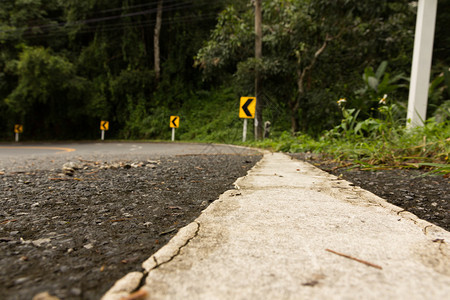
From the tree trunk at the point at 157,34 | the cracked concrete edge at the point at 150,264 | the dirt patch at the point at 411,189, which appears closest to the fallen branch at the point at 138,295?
the cracked concrete edge at the point at 150,264

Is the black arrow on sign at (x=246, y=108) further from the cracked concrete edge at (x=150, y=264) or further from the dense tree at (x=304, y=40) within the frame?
the cracked concrete edge at (x=150, y=264)

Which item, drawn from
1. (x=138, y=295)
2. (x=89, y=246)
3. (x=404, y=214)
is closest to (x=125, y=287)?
(x=138, y=295)

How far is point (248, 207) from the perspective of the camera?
122cm

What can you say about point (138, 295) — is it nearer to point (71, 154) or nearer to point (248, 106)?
point (71, 154)

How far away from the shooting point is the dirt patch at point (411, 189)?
1.33 m

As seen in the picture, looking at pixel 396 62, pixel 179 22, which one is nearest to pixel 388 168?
pixel 396 62

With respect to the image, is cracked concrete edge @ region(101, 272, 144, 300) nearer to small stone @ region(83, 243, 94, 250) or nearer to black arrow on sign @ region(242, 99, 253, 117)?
small stone @ region(83, 243, 94, 250)

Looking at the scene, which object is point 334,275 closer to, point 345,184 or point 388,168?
point 345,184

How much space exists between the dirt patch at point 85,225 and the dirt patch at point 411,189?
1.03m

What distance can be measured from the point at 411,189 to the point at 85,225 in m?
1.94

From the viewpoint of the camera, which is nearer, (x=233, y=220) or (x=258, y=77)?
(x=233, y=220)

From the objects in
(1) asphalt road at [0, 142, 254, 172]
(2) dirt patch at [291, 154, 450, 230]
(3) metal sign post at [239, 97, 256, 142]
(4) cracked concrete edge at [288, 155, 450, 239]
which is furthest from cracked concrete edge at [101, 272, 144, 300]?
(3) metal sign post at [239, 97, 256, 142]

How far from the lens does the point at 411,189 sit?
1.77 m

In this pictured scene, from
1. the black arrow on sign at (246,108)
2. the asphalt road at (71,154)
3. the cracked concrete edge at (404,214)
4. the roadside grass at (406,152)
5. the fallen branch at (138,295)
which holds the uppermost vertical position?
the black arrow on sign at (246,108)
